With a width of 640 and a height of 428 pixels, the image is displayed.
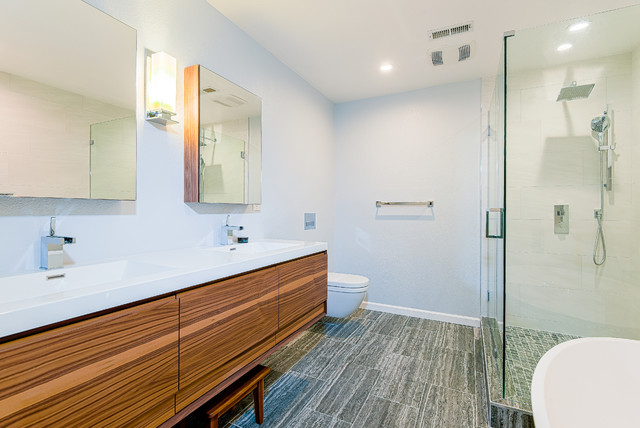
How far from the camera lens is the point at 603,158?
Result: 6.27 feet

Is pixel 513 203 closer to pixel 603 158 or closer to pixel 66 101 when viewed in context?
pixel 603 158

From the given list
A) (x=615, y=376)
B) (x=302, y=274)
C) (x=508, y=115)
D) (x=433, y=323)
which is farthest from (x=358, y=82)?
(x=615, y=376)

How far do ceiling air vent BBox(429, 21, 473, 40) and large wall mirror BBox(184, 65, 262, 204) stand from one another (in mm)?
1303

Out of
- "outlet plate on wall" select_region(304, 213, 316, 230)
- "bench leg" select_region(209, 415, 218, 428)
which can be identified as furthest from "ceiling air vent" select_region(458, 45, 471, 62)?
"bench leg" select_region(209, 415, 218, 428)

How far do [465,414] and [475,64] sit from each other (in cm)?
251

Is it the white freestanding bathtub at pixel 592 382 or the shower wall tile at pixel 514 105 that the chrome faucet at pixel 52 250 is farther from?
the shower wall tile at pixel 514 105

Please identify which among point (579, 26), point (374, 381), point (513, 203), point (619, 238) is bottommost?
point (374, 381)

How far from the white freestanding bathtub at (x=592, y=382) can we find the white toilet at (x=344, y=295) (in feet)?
5.01

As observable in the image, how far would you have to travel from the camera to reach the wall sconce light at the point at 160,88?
143 centimetres

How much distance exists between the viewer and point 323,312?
6.66ft

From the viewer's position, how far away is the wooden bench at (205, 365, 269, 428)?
127 centimetres

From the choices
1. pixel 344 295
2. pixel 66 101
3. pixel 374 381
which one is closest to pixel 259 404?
pixel 374 381

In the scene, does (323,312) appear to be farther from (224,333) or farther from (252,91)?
(252,91)

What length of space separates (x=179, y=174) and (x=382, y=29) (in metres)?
1.61
